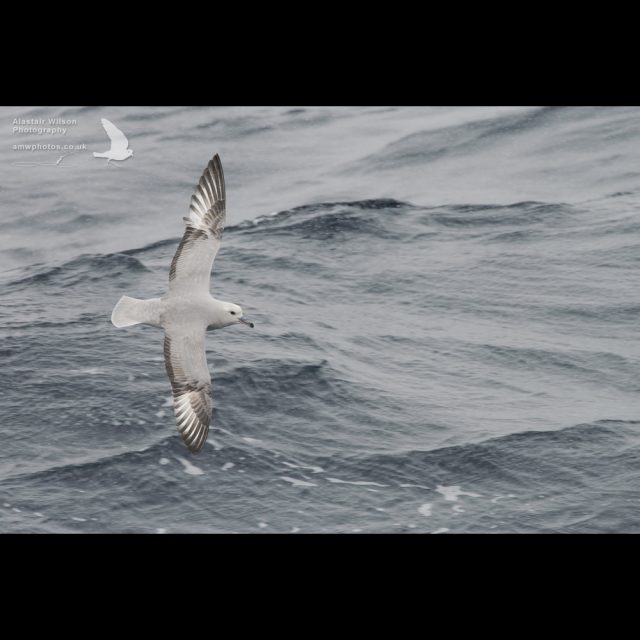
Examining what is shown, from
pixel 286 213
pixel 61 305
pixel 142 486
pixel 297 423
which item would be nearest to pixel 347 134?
pixel 286 213

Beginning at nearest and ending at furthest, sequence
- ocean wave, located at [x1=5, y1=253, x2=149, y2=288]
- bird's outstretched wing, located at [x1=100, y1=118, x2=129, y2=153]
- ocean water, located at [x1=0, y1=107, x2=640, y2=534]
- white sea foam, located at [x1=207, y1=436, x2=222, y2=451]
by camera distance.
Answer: ocean water, located at [x1=0, y1=107, x2=640, y2=534] → white sea foam, located at [x1=207, y1=436, x2=222, y2=451] → ocean wave, located at [x1=5, y1=253, x2=149, y2=288] → bird's outstretched wing, located at [x1=100, y1=118, x2=129, y2=153]

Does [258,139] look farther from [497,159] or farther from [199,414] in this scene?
[199,414]

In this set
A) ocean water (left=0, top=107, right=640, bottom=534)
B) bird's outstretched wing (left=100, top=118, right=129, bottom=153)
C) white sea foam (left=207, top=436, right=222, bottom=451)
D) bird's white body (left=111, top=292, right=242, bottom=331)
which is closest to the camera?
bird's white body (left=111, top=292, right=242, bottom=331)

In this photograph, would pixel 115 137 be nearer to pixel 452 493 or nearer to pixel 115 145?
pixel 115 145

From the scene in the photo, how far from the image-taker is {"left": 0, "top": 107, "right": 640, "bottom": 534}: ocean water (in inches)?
655

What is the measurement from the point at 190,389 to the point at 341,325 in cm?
631

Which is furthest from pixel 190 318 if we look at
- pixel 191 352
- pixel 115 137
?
pixel 115 137

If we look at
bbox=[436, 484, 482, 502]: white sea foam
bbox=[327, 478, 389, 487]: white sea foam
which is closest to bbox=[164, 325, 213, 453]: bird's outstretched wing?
bbox=[327, 478, 389, 487]: white sea foam

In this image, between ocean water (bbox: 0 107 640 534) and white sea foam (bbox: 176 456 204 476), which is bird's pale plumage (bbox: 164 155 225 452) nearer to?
ocean water (bbox: 0 107 640 534)

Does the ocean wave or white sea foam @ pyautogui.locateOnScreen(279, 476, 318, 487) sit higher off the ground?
the ocean wave

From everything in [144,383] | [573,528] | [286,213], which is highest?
[286,213]

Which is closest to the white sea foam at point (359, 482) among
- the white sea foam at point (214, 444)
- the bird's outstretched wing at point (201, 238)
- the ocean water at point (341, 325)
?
the ocean water at point (341, 325)

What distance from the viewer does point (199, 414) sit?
14328mm

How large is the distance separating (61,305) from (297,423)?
4804mm
